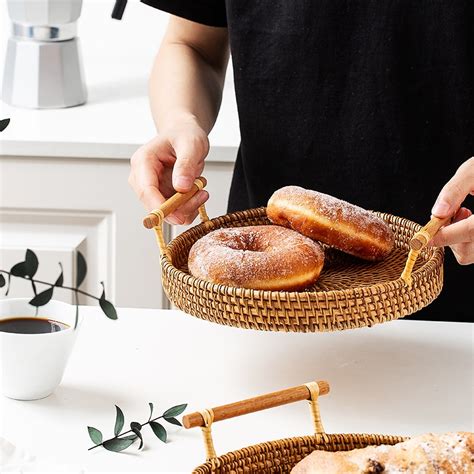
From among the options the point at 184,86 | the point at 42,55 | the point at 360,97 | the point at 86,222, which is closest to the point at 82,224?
the point at 86,222

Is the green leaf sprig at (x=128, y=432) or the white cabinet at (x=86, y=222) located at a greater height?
the green leaf sprig at (x=128, y=432)

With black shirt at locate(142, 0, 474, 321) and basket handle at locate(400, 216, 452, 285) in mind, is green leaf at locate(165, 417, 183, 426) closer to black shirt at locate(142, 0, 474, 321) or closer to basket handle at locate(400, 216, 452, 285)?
basket handle at locate(400, 216, 452, 285)

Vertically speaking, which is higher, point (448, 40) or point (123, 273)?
point (448, 40)

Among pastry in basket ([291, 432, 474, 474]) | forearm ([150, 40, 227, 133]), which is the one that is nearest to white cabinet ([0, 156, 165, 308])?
forearm ([150, 40, 227, 133])

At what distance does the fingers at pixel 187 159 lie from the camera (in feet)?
3.37

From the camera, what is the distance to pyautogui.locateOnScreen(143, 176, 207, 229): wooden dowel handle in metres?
0.95

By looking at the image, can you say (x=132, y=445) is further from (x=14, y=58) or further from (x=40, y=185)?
(x=14, y=58)

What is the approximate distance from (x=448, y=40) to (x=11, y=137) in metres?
0.86

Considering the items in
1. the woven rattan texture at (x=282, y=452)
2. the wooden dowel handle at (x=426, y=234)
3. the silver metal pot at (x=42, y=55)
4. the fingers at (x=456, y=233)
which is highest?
the wooden dowel handle at (x=426, y=234)

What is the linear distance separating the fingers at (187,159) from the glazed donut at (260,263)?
3.2 inches

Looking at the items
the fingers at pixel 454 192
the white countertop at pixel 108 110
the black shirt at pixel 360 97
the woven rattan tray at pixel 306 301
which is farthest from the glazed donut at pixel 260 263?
the white countertop at pixel 108 110

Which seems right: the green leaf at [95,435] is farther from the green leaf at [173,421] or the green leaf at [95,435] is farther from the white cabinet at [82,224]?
the white cabinet at [82,224]

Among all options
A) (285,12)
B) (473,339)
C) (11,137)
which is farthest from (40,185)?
(473,339)

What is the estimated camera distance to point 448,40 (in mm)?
1229
